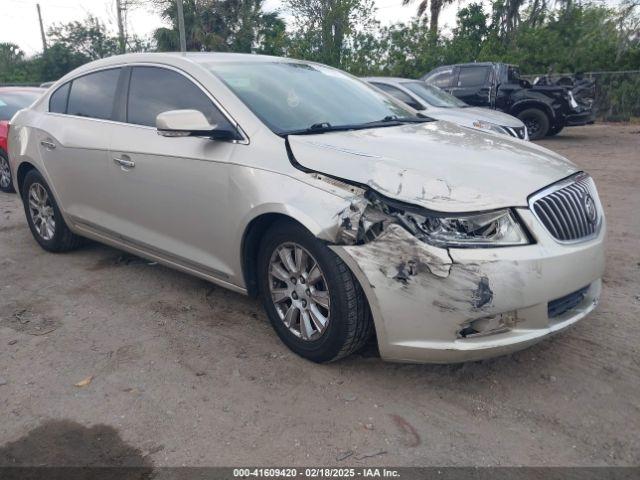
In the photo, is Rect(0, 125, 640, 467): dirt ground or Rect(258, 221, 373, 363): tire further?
Rect(258, 221, 373, 363): tire

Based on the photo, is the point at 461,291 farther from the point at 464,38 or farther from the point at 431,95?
the point at 464,38

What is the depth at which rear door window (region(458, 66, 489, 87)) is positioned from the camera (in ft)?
43.0

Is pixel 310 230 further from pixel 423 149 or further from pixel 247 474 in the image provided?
pixel 247 474

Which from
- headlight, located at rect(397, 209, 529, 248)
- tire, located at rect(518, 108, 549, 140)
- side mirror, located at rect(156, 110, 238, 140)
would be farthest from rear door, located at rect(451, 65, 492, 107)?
headlight, located at rect(397, 209, 529, 248)

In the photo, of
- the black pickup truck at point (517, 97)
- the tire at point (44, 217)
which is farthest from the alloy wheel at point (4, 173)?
the black pickup truck at point (517, 97)

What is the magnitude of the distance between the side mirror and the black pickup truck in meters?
10.8

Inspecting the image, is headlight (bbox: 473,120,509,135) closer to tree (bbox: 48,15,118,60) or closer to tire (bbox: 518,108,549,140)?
tire (bbox: 518,108,549,140)

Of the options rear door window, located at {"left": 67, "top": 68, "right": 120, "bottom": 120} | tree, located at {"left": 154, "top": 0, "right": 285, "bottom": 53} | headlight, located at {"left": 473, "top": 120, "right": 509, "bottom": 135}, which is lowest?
headlight, located at {"left": 473, "top": 120, "right": 509, "bottom": 135}

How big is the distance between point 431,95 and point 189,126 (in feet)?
24.1

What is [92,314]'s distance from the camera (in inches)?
155

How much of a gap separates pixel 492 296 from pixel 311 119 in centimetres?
162

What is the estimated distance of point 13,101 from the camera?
8.62 meters

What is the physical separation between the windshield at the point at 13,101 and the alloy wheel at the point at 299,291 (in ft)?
23.1

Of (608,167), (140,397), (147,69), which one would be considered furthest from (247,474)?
(608,167)
